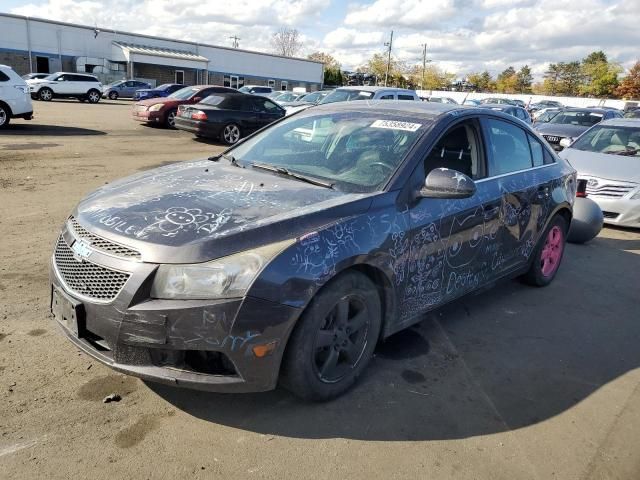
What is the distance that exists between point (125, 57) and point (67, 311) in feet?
174

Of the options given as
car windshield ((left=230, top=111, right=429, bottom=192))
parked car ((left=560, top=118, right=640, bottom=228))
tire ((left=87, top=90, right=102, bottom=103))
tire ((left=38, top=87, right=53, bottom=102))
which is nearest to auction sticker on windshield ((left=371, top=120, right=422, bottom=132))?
car windshield ((left=230, top=111, right=429, bottom=192))

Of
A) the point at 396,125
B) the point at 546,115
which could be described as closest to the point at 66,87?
the point at 546,115

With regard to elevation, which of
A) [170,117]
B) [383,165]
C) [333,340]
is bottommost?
[333,340]

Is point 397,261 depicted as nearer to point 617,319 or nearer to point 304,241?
point 304,241

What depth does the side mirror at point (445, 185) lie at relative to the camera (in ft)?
10.9

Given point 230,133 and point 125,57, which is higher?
point 125,57

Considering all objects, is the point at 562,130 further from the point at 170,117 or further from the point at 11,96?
the point at 11,96

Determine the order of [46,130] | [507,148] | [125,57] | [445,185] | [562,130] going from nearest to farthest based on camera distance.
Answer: [445,185] < [507,148] < [562,130] < [46,130] < [125,57]

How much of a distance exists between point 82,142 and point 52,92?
68.1ft

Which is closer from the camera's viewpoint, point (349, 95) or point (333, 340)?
point (333, 340)

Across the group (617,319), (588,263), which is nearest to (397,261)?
(617,319)

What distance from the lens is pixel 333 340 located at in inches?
118

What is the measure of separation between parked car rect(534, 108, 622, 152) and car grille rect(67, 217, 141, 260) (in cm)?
1345

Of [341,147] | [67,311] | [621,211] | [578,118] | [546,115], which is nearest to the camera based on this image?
[67,311]
